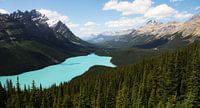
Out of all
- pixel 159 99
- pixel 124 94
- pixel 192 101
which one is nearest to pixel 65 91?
pixel 124 94

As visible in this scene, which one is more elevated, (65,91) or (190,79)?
(190,79)

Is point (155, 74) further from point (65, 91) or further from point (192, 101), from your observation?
point (65, 91)

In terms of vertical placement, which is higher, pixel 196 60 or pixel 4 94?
pixel 196 60

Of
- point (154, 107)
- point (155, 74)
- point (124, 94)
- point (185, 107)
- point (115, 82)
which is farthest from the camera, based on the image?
point (115, 82)

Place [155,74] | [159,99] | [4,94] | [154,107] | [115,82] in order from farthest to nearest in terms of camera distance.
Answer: [115,82]
[4,94]
[155,74]
[159,99]
[154,107]

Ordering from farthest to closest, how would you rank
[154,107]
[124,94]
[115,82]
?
[115,82] < [124,94] < [154,107]

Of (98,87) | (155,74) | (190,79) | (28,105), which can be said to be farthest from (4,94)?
(190,79)

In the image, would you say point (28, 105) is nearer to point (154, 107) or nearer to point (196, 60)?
point (154, 107)

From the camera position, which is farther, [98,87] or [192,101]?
[98,87]

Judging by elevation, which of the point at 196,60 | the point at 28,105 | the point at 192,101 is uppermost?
the point at 196,60
